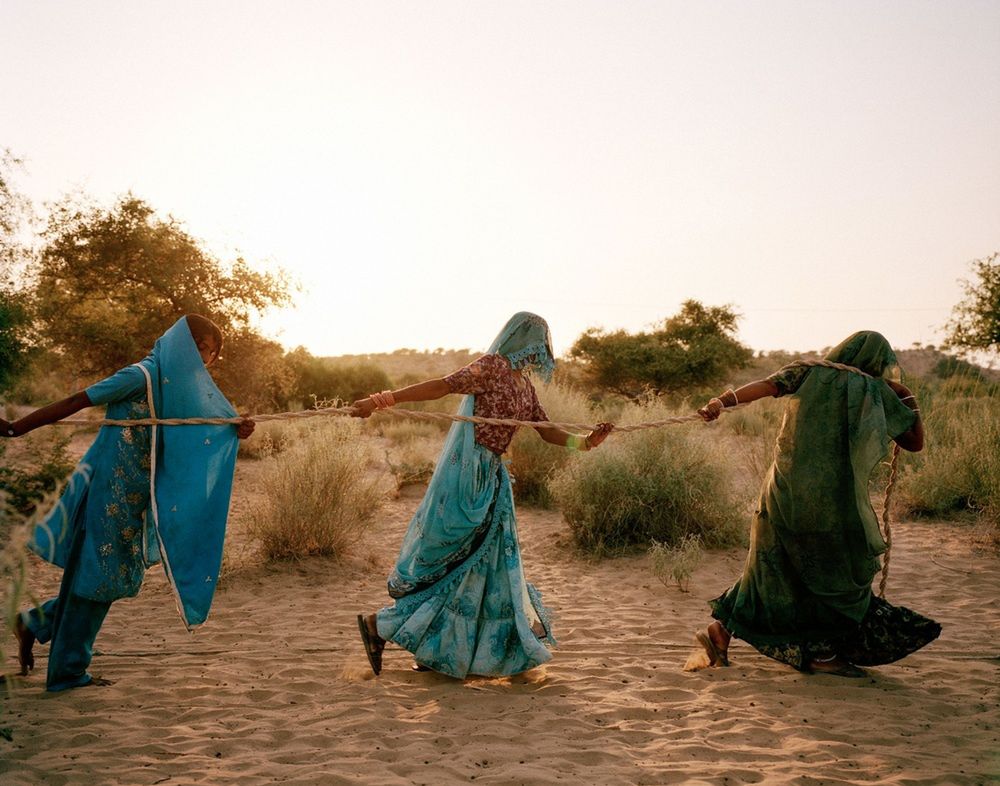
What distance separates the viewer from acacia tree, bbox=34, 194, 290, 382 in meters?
13.6

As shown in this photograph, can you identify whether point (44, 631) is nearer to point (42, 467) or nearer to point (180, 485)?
point (180, 485)

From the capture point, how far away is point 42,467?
9258 millimetres

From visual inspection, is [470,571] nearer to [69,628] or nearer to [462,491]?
[462,491]

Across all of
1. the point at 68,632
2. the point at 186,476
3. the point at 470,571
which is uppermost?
the point at 186,476

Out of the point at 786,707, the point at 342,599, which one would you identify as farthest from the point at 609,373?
the point at 786,707

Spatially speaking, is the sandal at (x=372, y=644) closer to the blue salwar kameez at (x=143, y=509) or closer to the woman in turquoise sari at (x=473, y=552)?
the woman in turquoise sari at (x=473, y=552)

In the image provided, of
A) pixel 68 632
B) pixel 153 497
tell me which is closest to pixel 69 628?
pixel 68 632

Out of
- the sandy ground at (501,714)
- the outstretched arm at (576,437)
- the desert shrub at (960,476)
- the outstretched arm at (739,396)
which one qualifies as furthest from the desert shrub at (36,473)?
the desert shrub at (960,476)

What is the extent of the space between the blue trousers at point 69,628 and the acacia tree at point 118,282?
10.4 metres

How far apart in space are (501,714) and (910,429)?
9.26 ft

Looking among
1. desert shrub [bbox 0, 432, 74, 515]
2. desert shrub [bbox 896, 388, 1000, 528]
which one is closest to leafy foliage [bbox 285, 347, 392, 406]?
desert shrub [bbox 0, 432, 74, 515]

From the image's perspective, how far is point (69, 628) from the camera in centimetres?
421

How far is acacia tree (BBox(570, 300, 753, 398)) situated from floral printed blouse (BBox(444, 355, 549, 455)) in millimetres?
22666

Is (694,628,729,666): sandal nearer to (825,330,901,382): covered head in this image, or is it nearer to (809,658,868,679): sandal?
(809,658,868,679): sandal
